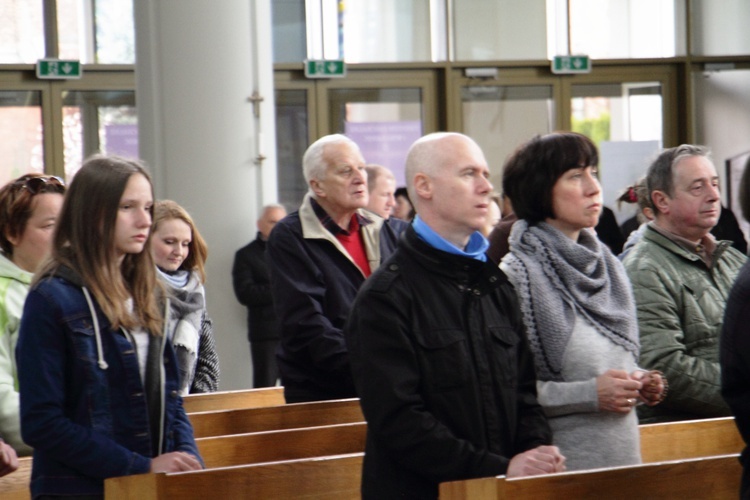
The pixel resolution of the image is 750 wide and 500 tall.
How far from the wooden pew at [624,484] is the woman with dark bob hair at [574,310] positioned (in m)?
0.20

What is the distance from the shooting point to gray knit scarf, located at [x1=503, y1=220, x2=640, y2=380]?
316 cm

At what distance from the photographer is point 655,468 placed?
116 inches

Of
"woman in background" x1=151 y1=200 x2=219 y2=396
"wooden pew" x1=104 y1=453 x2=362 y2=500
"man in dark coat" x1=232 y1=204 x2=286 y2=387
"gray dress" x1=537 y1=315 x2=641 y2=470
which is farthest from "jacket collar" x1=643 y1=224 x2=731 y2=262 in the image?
"man in dark coat" x1=232 y1=204 x2=286 y2=387

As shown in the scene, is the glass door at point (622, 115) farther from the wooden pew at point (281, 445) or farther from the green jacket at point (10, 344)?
the green jacket at point (10, 344)

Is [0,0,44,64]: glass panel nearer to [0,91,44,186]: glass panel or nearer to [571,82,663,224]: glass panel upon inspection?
[0,91,44,186]: glass panel

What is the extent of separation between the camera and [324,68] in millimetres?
12555

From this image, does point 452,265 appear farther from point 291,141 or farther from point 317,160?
point 291,141

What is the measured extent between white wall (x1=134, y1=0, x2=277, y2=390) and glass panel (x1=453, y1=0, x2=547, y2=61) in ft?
15.9

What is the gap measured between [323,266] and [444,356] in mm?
1732

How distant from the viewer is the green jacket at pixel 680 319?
370 cm

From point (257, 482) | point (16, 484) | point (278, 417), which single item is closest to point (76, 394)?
point (257, 482)

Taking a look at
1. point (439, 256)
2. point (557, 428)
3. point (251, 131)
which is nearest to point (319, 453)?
point (557, 428)

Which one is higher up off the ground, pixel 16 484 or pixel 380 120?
pixel 380 120

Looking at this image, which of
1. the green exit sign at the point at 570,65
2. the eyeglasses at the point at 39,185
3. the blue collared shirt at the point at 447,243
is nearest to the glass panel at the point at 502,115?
the green exit sign at the point at 570,65
